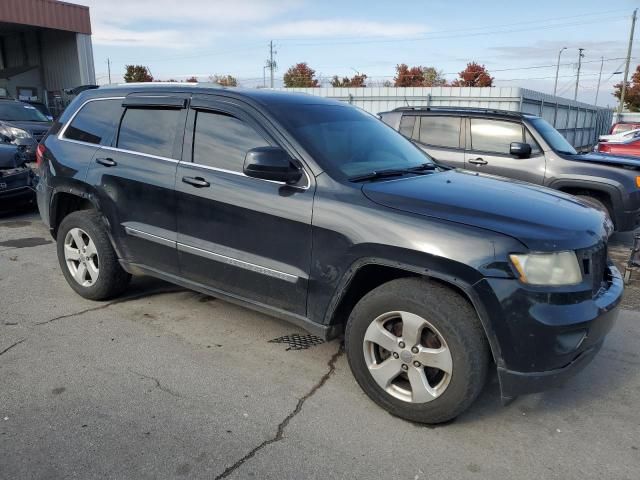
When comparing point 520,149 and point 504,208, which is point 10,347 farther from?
point 520,149

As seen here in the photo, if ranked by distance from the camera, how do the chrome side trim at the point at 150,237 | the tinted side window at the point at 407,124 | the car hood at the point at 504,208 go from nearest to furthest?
1. the car hood at the point at 504,208
2. the chrome side trim at the point at 150,237
3. the tinted side window at the point at 407,124

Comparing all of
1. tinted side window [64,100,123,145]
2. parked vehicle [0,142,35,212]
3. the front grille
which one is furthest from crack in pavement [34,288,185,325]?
parked vehicle [0,142,35,212]

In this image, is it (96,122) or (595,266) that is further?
(96,122)

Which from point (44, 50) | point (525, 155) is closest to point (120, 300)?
point (525, 155)

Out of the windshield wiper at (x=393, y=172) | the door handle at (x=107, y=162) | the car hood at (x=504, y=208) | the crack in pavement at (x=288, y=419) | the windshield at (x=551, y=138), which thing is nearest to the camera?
the crack in pavement at (x=288, y=419)

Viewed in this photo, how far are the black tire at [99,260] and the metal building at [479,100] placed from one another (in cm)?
1284

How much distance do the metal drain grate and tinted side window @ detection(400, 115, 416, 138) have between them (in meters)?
5.10

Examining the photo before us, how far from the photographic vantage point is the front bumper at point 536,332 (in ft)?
Result: 8.38

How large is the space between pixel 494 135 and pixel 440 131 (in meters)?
0.80

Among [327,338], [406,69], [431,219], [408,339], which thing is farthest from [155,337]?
[406,69]

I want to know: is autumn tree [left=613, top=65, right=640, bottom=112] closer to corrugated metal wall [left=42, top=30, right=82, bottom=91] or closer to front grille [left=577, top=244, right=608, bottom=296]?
corrugated metal wall [left=42, top=30, right=82, bottom=91]

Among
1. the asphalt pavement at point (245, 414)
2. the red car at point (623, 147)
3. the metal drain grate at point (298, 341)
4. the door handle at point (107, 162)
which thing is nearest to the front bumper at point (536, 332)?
the asphalt pavement at point (245, 414)

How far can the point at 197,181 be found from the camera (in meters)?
3.62

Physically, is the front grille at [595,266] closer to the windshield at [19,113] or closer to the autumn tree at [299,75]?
the windshield at [19,113]
